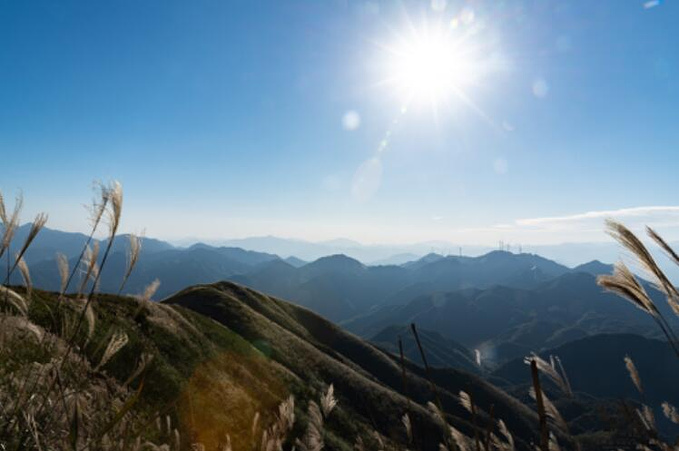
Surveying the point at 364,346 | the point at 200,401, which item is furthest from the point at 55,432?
the point at 364,346

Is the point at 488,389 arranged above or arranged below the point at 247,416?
below

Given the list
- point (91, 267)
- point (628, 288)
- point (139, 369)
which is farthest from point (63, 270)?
point (628, 288)

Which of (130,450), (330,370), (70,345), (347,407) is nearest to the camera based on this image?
(70,345)

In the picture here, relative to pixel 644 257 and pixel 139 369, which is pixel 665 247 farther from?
pixel 139 369

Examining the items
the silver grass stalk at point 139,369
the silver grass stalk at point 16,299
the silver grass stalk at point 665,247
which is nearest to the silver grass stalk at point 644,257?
the silver grass stalk at point 665,247

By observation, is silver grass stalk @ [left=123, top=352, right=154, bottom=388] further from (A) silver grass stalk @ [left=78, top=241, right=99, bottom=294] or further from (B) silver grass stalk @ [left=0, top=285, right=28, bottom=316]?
(B) silver grass stalk @ [left=0, top=285, right=28, bottom=316]

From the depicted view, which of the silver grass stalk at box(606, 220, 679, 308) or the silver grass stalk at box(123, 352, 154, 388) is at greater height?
the silver grass stalk at box(606, 220, 679, 308)

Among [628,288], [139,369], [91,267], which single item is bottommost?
[139,369]

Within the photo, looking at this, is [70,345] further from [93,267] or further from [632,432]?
[632,432]

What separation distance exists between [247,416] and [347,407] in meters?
28.3

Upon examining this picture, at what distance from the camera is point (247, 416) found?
37.8 metres

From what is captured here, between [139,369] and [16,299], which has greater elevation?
[16,299]

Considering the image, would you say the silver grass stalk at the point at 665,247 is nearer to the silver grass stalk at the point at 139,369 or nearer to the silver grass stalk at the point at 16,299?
the silver grass stalk at the point at 139,369

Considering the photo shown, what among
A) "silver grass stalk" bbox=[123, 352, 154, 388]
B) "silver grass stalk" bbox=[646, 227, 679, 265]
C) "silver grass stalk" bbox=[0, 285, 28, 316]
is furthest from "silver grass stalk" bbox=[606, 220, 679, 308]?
"silver grass stalk" bbox=[0, 285, 28, 316]
